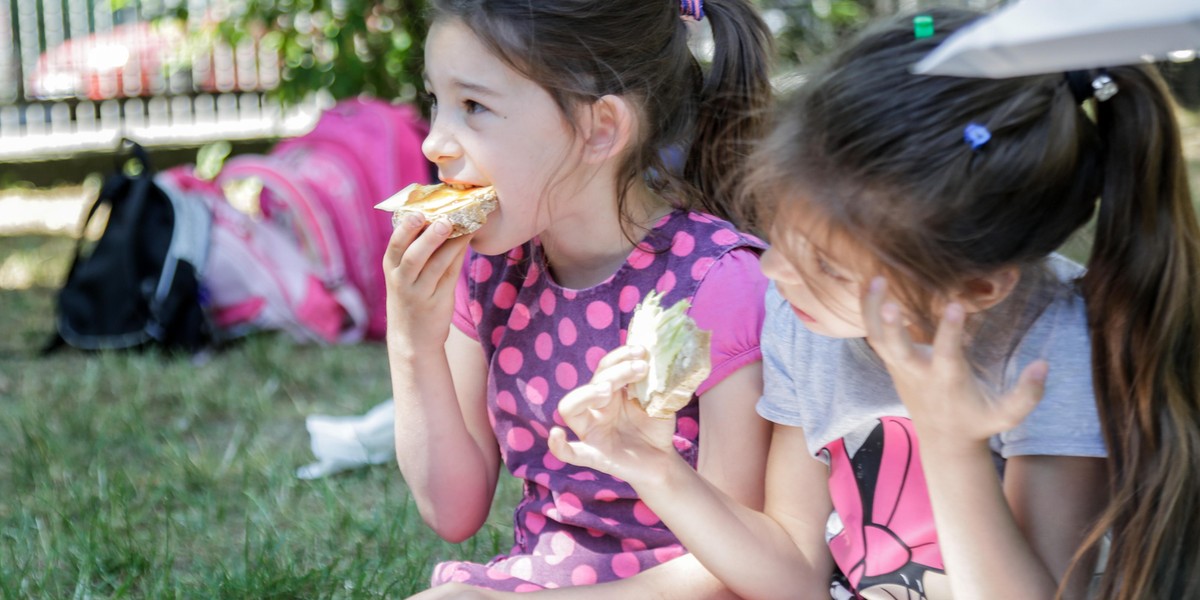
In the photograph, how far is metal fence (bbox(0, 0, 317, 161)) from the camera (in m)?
9.41

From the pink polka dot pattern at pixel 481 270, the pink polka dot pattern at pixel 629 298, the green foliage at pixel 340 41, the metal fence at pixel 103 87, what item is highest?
the pink polka dot pattern at pixel 629 298

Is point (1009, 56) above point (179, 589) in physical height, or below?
above

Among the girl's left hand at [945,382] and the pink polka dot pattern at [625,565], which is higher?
the girl's left hand at [945,382]

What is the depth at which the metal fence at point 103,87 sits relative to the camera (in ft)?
30.9

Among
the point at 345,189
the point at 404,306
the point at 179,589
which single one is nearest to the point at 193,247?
the point at 345,189

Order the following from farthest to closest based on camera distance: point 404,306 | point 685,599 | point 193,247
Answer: point 193,247, point 404,306, point 685,599

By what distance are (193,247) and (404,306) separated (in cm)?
284

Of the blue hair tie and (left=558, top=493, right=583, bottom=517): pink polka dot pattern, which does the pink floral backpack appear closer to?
(left=558, top=493, right=583, bottom=517): pink polka dot pattern

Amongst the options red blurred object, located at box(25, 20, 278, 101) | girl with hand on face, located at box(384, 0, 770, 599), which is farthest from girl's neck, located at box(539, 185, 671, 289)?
red blurred object, located at box(25, 20, 278, 101)

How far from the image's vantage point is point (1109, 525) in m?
1.35

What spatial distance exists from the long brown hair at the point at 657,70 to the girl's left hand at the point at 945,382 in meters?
0.59

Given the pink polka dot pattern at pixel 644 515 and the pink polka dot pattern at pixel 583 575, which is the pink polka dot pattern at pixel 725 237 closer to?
the pink polka dot pattern at pixel 644 515

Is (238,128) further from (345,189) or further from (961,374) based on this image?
(961,374)

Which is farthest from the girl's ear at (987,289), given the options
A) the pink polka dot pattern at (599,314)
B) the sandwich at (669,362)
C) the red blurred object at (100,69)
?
the red blurred object at (100,69)
